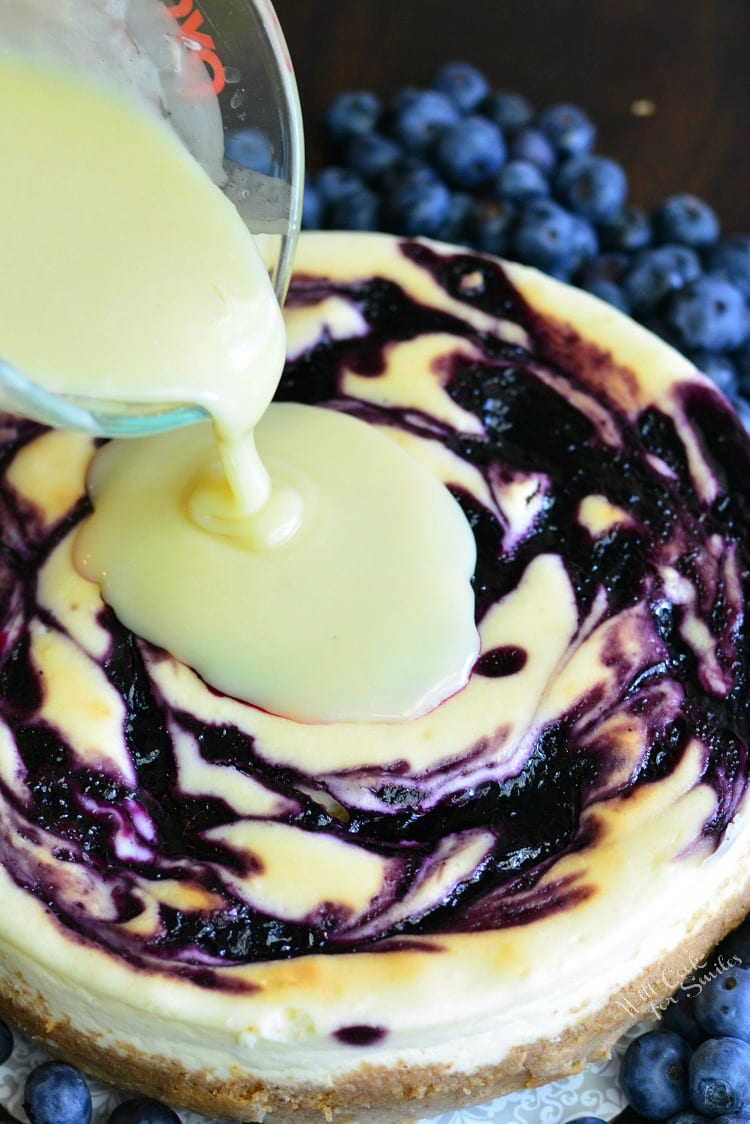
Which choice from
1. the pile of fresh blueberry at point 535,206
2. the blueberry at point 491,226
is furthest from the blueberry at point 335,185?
the blueberry at point 491,226

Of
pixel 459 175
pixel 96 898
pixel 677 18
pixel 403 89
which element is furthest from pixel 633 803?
pixel 677 18

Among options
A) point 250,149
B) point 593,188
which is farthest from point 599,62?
point 250,149

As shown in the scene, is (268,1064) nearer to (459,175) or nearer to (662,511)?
(662,511)

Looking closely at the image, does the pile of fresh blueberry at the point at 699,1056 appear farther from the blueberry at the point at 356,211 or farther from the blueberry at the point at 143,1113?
the blueberry at the point at 356,211

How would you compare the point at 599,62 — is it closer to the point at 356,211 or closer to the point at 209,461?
the point at 356,211

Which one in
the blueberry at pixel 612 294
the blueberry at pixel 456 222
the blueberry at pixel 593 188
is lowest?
the blueberry at pixel 456 222

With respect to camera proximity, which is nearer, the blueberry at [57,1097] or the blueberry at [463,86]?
the blueberry at [57,1097]
